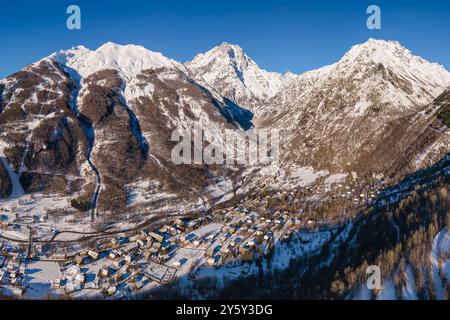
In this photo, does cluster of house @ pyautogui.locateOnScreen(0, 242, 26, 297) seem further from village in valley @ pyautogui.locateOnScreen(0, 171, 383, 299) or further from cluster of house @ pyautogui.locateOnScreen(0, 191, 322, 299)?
village in valley @ pyautogui.locateOnScreen(0, 171, 383, 299)

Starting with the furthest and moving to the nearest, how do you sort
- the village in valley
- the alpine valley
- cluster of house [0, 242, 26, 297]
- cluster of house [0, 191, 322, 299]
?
the village in valley
cluster of house [0, 191, 322, 299]
cluster of house [0, 242, 26, 297]
the alpine valley

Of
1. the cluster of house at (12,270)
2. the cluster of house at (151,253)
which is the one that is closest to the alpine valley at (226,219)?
the cluster of house at (12,270)

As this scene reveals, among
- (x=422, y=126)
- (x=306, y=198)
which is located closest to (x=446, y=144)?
(x=422, y=126)

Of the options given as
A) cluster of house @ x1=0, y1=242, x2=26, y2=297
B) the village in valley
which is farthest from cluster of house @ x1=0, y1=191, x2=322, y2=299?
the village in valley

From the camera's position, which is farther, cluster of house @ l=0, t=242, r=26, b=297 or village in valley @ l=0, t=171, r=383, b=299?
village in valley @ l=0, t=171, r=383, b=299

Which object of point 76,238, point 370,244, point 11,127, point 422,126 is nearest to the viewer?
point 370,244

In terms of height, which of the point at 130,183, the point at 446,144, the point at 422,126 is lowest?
the point at 130,183

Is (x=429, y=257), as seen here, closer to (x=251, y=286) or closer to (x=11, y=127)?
(x=251, y=286)

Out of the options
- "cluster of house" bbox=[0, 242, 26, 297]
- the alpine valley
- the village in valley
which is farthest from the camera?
the village in valley

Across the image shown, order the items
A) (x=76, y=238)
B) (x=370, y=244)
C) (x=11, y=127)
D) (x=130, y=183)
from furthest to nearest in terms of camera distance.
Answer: (x=11, y=127) < (x=130, y=183) < (x=76, y=238) < (x=370, y=244)
